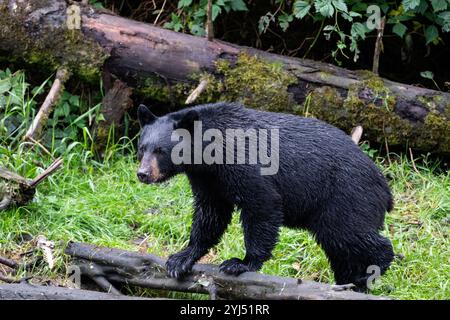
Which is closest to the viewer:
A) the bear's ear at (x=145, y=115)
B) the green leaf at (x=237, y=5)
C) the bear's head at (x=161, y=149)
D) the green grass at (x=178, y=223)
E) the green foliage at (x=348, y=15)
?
the bear's head at (x=161, y=149)

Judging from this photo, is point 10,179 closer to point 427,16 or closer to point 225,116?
point 225,116

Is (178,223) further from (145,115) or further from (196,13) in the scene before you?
(196,13)

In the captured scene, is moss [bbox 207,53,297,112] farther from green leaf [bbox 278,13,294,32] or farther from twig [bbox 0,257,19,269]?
twig [bbox 0,257,19,269]

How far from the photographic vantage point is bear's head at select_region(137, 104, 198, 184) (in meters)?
5.44

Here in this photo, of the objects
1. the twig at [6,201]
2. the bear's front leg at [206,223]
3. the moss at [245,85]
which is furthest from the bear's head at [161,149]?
the moss at [245,85]

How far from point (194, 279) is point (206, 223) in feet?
1.52

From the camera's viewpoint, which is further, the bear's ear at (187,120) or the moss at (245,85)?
the moss at (245,85)

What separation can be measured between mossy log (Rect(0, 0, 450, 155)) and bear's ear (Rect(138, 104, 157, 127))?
90.9 inches

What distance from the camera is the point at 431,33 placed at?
8164 millimetres

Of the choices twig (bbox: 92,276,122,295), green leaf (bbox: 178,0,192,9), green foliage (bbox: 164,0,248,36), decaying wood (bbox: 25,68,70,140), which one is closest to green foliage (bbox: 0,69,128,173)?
decaying wood (bbox: 25,68,70,140)

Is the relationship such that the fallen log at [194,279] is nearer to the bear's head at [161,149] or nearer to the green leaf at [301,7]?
the bear's head at [161,149]

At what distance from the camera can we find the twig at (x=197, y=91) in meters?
7.72

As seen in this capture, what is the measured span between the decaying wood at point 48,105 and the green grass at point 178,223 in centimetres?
48
